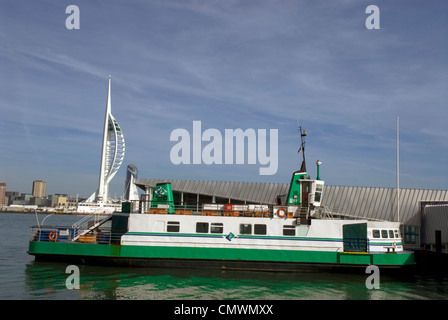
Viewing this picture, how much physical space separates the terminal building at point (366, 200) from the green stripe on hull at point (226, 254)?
19.1ft

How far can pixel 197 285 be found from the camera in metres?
20.0

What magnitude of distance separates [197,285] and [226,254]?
4156 millimetres

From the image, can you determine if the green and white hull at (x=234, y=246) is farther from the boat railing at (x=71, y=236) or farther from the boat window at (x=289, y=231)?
the boat railing at (x=71, y=236)

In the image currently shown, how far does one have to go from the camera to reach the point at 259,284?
20.7 meters

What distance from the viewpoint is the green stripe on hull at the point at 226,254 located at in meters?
23.2

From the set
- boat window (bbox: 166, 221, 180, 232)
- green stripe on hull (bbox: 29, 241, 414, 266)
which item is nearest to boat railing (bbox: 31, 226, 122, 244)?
green stripe on hull (bbox: 29, 241, 414, 266)

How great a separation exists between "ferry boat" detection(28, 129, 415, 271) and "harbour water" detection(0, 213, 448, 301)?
0.69m

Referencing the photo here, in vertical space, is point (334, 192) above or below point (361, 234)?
above

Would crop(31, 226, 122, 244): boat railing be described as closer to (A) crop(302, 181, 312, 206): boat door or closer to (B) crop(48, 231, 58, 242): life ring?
(B) crop(48, 231, 58, 242): life ring

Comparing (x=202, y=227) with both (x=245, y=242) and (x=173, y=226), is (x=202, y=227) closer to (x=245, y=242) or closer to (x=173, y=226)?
(x=173, y=226)
